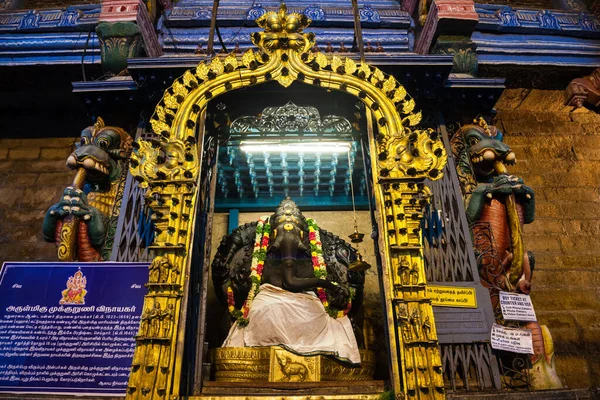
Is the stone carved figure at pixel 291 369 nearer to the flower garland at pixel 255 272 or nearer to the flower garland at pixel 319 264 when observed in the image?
the flower garland at pixel 255 272

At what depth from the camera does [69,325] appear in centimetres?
342

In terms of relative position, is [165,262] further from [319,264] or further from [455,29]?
[455,29]

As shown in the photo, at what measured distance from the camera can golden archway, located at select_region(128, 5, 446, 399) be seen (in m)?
2.33

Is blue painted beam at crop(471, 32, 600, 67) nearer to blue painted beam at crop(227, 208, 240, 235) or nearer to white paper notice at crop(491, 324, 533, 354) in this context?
white paper notice at crop(491, 324, 533, 354)

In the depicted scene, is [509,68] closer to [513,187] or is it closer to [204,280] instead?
[513,187]

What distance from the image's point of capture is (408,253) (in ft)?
8.75

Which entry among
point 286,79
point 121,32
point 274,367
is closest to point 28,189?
point 121,32

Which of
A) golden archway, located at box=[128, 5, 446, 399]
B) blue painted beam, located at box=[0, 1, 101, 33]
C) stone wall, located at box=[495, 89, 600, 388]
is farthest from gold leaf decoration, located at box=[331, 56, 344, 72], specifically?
blue painted beam, located at box=[0, 1, 101, 33]

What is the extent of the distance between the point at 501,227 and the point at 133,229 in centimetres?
374

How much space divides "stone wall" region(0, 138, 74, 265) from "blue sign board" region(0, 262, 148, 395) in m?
1.44

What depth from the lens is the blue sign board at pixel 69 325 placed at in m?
3.23

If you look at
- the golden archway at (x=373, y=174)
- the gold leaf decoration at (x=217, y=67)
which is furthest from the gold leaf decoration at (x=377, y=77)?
the gold leaf decoration at (x=217, y=67)

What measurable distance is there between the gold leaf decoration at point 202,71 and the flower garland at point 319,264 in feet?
7.01

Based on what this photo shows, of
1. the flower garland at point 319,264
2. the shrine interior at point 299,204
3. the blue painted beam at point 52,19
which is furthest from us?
the blue painted beam at point 52,19
